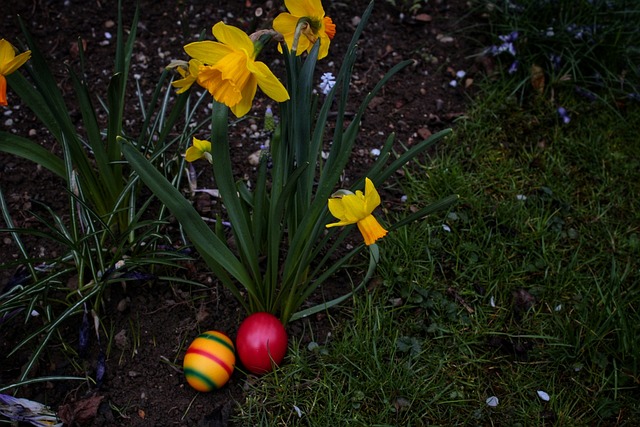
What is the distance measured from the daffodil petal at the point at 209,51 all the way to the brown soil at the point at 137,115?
0.90 ft

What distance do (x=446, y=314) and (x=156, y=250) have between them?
3.28ft

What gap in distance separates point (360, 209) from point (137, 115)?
1.47m

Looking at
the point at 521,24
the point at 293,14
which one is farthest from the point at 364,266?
the point at 521,24

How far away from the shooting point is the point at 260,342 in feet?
5.86

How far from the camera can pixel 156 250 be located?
203cm

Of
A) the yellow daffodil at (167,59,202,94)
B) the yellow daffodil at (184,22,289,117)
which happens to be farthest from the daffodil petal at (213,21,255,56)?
the yellow daffodil at (167,59,202,94)

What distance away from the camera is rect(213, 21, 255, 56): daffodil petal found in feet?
4.36

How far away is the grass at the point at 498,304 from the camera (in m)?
1.87

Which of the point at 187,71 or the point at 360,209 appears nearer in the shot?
the point at 360,209

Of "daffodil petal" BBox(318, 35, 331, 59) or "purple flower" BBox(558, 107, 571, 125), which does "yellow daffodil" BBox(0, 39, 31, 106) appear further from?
"purple flower" BBox(558, 107, 571, 125)

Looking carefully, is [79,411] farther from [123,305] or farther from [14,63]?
[14,63]

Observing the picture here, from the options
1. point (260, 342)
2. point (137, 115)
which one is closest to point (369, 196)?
point (260, 342)

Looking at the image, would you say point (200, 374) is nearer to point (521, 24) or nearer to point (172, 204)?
point (172, 204)

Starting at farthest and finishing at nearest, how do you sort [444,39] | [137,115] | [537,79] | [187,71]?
1. [444,39]
2. [537,79]
3. [137,115]
4. [187,71]
